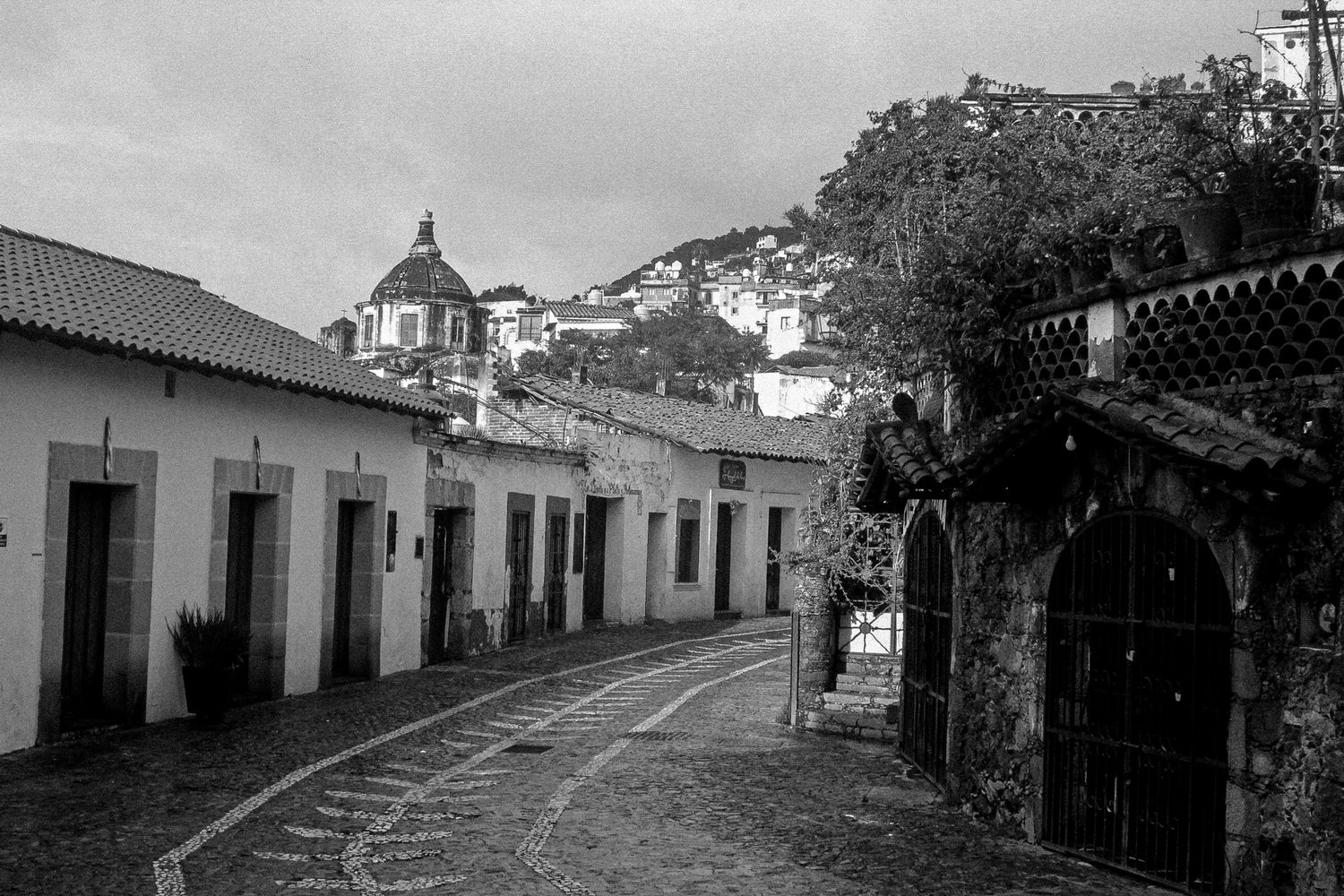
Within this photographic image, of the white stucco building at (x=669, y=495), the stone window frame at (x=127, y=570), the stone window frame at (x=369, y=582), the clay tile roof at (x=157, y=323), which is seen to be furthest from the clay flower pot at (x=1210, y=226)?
the white stucco building at (x=669, y=495)

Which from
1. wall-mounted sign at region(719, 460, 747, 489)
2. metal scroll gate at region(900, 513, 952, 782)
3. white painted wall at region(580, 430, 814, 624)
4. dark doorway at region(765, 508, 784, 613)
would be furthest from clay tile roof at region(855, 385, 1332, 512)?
dark doorway at region(765, 508, 784, 613)

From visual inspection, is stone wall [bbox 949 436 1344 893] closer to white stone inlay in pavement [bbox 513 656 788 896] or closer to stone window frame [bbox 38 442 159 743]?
white stone inlay in pavement [bbox 513 656 788 896]

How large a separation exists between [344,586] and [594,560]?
363 inches

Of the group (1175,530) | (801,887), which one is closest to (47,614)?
(801,887)

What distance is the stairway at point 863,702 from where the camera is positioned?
13484mm

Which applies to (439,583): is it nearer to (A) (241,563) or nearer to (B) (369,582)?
(B) (369,582)

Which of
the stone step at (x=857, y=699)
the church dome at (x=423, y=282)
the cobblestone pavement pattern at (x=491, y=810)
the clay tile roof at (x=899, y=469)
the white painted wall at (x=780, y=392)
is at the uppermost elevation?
the church dome at (x=423, y=282)

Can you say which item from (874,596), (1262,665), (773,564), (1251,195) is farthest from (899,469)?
(773,564)

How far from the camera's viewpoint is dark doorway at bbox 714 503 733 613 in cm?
2978

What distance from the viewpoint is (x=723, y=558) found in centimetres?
3005

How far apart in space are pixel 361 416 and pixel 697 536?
42.0 feet

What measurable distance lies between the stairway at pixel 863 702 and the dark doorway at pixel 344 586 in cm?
640

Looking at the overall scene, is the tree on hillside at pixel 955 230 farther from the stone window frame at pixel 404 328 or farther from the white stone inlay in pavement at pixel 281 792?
the stone window frame at pixel 404 328

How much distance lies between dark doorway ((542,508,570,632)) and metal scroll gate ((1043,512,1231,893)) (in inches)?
603
